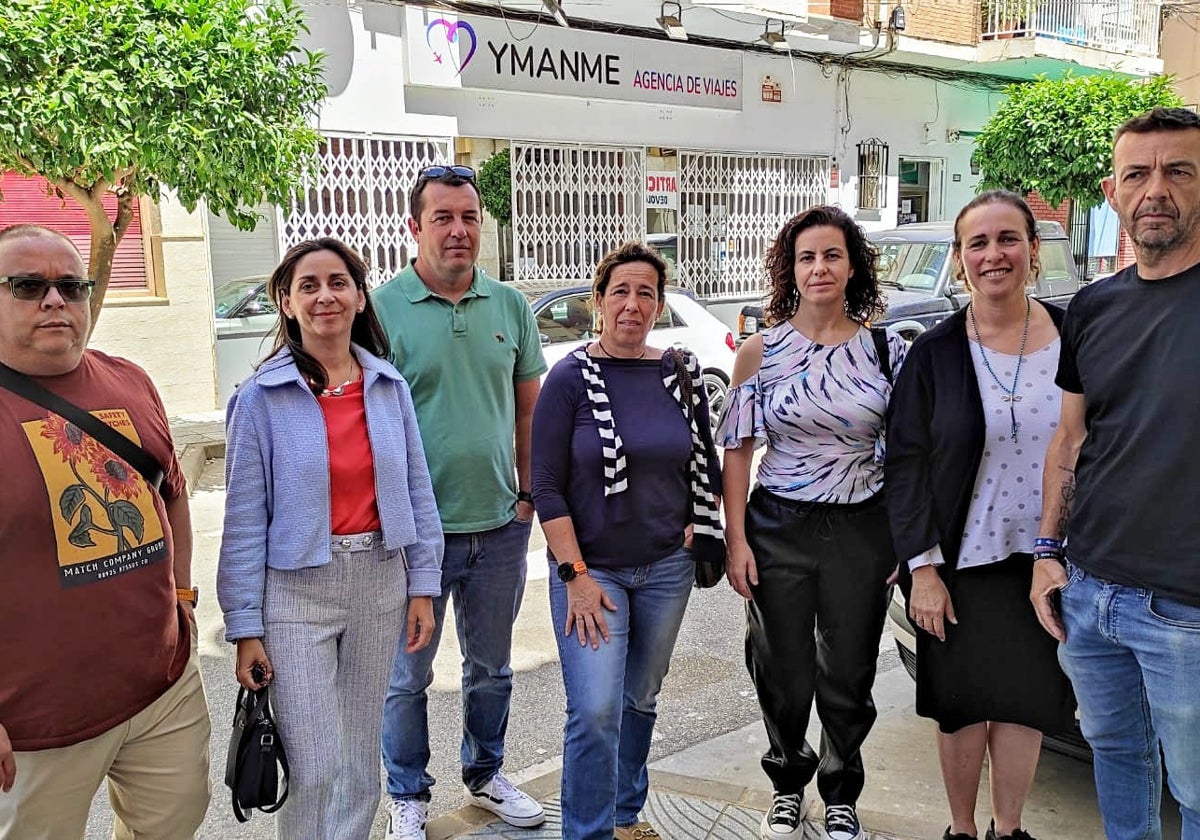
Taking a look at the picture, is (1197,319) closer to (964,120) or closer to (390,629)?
(390,629)

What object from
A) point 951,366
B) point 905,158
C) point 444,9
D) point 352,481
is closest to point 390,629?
point 352,481

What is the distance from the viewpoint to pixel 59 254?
7.39 feet

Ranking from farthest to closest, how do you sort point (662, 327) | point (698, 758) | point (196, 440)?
1. point (662, 327)
2. point (196, 440)
3. point (698, 758)

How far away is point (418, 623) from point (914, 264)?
364 inches

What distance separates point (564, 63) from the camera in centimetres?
1220

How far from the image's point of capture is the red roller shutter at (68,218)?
30.9 ft

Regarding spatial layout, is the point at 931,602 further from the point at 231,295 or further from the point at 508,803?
the point at 231,295

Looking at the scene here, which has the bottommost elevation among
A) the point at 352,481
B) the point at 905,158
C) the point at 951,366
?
the point at 352,481

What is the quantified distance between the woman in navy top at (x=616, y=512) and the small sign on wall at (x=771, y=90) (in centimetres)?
1248

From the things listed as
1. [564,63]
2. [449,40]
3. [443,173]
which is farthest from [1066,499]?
[564,63]

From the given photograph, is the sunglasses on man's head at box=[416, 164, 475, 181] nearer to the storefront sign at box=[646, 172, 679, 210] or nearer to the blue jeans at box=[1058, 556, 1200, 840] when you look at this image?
the blue jeans at box=[1058, 556, 1200, 840]

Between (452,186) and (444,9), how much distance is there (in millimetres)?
8828

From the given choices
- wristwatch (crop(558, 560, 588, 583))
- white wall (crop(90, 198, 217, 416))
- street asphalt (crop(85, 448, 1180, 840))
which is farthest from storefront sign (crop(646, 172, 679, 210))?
wristwatch (crop(558, 560, 588, 583))

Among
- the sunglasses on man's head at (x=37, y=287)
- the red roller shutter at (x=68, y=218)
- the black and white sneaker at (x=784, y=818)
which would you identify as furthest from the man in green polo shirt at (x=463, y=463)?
the red roller shutter at (x=68, y=218)
